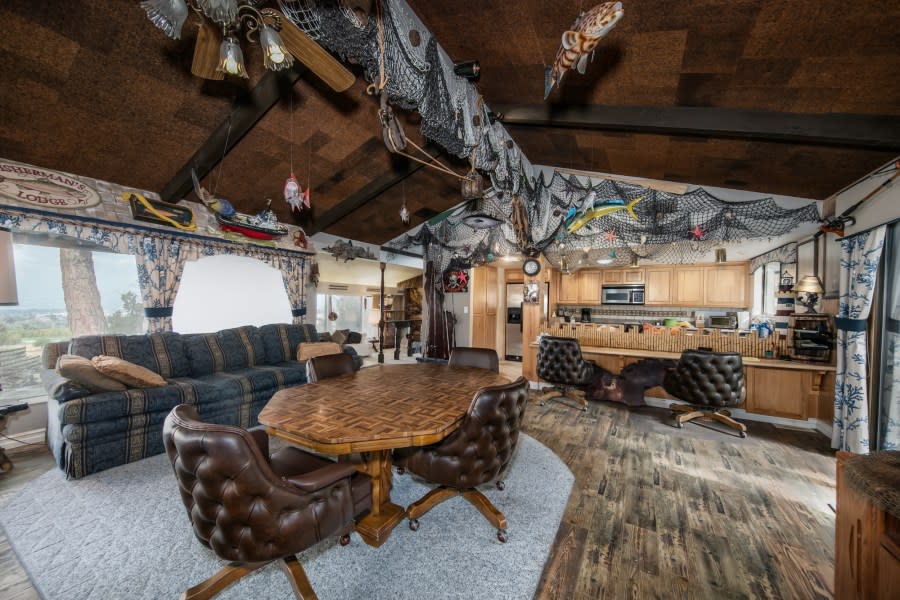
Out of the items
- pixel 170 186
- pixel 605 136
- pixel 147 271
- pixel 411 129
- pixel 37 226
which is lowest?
pixel 147 271

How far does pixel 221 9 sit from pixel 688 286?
660 cm

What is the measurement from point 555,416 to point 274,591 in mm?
3088

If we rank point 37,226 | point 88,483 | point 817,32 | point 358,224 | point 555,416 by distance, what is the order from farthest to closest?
1. point 358,224
2. point 555,416
3. point 37,226
4. point 88,483
5. point 817,32

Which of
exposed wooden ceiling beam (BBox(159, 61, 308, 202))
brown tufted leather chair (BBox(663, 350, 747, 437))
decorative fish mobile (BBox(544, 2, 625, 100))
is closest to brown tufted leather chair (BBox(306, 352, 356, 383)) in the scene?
exposed wooden ceiling beam (BBox(159, 61, 308, 202))

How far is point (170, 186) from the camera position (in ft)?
11.5

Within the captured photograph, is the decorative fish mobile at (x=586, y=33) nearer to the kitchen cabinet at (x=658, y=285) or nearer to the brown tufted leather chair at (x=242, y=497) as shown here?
the brown tufted leather chair at (x=242, y=497)

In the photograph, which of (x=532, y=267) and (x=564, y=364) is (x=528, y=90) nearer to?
(x=532, y=267)

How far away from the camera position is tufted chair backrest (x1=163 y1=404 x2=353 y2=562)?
3.36 ft

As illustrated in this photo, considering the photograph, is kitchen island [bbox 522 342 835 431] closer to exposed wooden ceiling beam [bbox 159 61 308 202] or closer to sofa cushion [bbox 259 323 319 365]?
sofa cushion [bbox 259 323 319 365]

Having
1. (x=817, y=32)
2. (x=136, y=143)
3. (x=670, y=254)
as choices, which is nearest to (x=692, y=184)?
(x=670, y=254)

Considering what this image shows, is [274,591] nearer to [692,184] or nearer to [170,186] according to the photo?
[170,186]

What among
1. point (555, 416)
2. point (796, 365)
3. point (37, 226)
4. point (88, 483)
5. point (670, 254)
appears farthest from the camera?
point (670, 254)

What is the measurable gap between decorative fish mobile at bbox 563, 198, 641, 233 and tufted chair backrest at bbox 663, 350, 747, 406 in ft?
5.51

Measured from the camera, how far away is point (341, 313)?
7.27 m
